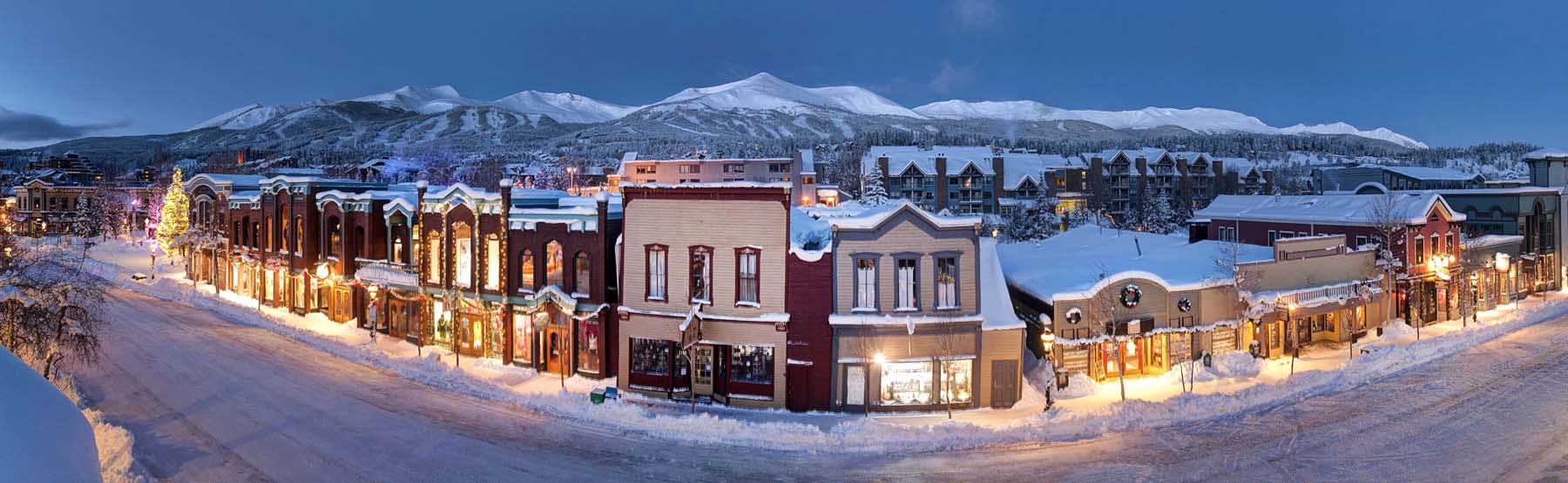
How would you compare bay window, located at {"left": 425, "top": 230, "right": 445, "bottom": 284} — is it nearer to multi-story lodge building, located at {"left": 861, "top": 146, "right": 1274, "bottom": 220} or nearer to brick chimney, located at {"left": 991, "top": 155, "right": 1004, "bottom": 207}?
multi-story lodge building, located at {"left": 861, "top": 146, "right": 1274, "bottom": 220}

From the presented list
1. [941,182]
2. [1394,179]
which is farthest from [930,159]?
[1394,179]

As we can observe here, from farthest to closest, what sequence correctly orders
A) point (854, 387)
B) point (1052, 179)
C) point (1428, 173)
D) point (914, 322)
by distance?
1. point (1052, 179)
2. point (1428, 173)
3. point (854, 387)
4. point (914, 322)

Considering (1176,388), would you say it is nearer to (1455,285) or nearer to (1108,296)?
(1108,296)

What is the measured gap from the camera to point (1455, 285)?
138ft

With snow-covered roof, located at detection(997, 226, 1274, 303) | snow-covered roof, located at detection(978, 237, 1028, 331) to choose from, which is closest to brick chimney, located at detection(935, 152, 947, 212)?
snow-covered roof, located at detection(997, 226, 1274, 303)

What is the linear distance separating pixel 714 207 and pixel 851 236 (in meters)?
4.42

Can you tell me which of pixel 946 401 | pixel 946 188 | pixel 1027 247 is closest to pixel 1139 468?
pixel 946 401

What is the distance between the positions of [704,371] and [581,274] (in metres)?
6.64

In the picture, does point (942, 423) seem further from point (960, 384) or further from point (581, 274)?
point (581, 274)

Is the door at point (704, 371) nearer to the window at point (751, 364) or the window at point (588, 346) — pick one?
the window at point (751, 364)

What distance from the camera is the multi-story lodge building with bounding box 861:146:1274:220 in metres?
99.6

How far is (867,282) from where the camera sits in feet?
82.5

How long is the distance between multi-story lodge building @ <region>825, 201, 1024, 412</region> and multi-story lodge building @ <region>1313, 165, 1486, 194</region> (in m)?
81.2

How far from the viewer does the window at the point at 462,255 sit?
108 feet
